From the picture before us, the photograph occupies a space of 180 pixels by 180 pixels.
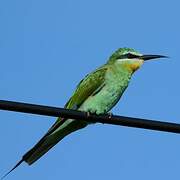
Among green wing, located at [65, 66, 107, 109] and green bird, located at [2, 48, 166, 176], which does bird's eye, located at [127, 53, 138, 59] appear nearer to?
green bird, located at [2, 48, 166, 176]

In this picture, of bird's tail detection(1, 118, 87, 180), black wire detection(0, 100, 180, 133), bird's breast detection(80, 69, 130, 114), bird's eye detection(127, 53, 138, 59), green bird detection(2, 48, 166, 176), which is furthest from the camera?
bird's eye detection(127, 53, 138, 59)

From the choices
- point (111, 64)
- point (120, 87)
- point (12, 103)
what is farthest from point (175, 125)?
point (111, 64)

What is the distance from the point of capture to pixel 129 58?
20.7 ft

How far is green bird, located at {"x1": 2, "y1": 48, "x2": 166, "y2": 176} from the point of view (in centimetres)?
530

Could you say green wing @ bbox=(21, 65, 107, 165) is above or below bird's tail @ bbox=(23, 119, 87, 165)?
above

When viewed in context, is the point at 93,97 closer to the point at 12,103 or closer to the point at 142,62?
the point at 142,62

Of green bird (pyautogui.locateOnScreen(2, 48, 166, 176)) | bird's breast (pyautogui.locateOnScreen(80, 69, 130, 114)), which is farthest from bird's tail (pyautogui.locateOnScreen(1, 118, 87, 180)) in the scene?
bird's breast (pyautogui.locateOnScreen(80, 69, 130, 114))

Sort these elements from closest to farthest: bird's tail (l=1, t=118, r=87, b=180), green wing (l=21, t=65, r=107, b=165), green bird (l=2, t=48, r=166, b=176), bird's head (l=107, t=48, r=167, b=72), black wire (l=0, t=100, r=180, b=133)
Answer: black wire (l=0, t=100, r=180, b=133)
bird's tail (l=1, t=118, r=87, b=180)
green bird (l=2, t=48, r=166, b=176)
green wing (l=21, t=65, r=107, b=165)
bird's head (l=107, t=48, r=167, b=72)

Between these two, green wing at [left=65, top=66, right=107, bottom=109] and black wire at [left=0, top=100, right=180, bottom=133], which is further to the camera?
green wing at [left=65, top=66, right=107, bottom=109]

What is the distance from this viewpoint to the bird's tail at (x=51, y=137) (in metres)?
4.70

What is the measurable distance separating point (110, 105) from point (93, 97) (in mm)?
180

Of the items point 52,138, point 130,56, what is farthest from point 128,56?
point 52,138

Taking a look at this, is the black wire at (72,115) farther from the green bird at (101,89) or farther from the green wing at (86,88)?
the green wing at (86,88)

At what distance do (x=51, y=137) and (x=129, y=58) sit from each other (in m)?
1.61
